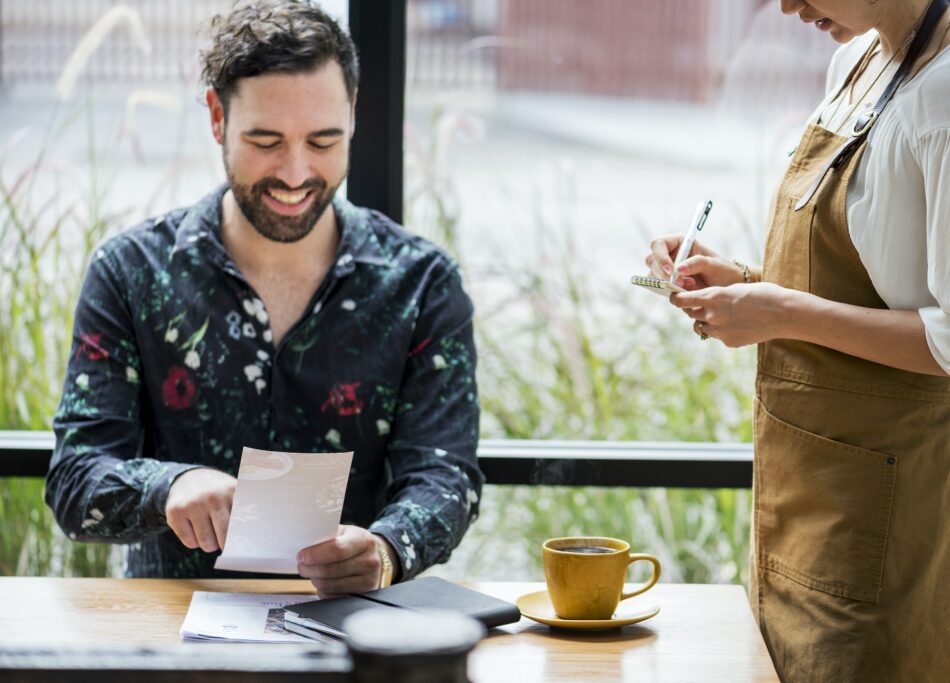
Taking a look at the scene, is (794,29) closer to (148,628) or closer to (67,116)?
(67,116)

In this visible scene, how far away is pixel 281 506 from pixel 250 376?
49 cm

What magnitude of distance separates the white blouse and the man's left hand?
2.58ft

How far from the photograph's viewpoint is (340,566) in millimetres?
1538

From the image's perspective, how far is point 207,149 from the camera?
2385 millimetres

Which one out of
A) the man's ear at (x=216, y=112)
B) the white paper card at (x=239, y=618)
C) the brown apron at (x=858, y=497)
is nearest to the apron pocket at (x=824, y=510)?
the brown apron at (x=858, y=497)

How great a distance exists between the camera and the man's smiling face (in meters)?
1.89

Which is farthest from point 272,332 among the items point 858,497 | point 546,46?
point 858,497

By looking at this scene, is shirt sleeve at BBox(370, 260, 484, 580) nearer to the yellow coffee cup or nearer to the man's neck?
the man's neck

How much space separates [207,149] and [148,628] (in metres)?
1.23

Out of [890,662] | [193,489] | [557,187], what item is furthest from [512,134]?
[890,662]

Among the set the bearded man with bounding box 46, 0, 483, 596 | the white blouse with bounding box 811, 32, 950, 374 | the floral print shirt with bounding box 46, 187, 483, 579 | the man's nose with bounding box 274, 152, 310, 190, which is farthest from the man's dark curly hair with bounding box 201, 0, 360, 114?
the white blouse with bounding box 811, 32, 950, 374

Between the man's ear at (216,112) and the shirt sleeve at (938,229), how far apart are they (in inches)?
45.1

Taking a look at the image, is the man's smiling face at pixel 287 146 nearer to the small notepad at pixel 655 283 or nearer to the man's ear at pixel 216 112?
the man's ear at pixel 216 112

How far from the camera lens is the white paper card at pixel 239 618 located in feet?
4.53
